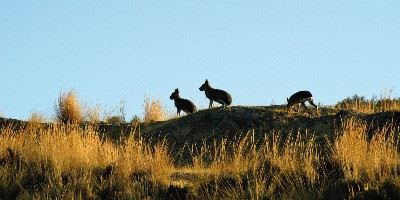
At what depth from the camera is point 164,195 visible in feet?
55.2

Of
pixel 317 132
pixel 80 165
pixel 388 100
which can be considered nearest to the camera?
pixel 80 165

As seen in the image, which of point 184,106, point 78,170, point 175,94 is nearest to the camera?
point 78,170

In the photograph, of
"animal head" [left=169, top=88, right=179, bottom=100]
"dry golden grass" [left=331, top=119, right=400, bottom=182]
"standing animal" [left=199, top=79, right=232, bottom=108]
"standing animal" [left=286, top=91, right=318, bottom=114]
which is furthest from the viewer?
"animal head" [left=169, top=88, right=179, bottom=100]

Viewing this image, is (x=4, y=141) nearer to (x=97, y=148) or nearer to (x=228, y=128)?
(x=97, y=148)

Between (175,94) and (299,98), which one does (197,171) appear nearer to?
(299,98)

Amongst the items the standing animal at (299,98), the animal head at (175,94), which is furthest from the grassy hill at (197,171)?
the animal head at (175,94)

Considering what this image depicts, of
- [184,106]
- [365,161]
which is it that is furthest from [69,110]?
[365,161]

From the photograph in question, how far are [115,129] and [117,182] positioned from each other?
9306 millimetres

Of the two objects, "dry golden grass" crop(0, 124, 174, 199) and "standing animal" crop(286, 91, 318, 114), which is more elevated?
"standing animal" crop(286, 91, 318, 114)

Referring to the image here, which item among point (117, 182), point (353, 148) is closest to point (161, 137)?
point (117, 182)

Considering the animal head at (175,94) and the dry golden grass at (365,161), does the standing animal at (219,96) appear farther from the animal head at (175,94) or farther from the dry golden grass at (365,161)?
the dry golden grass at (365,161)

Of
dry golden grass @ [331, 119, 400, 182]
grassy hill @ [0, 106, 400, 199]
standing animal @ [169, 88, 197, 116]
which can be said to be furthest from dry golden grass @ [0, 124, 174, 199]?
standing animal @ [169, 88, 197, 116]

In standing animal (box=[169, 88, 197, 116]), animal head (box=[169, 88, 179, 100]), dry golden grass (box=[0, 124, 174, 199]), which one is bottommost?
dry golden grass (box=[0, 124, 174, 199])

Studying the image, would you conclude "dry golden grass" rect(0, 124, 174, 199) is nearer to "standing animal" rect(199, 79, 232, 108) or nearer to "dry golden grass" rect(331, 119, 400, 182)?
"dry golden grass" rect(331, 119, 400, 182)
